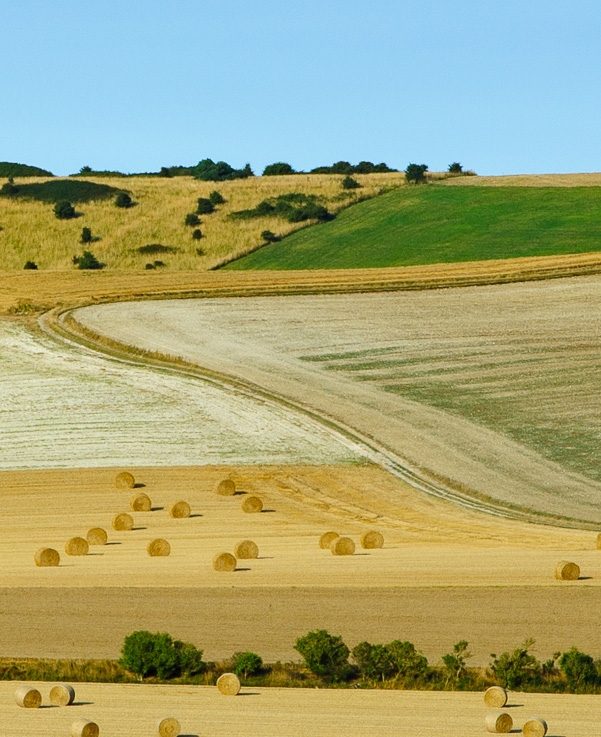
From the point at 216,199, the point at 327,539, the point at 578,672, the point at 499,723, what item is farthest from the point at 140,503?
the point at 216,199

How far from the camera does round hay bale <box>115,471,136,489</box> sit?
45.3 meters

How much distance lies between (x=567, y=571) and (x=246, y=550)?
9454mm

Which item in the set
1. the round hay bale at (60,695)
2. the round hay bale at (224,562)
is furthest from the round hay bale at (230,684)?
the round hay bale at (224,562)

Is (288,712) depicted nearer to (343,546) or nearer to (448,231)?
(343,546)

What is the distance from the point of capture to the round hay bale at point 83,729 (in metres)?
18.4

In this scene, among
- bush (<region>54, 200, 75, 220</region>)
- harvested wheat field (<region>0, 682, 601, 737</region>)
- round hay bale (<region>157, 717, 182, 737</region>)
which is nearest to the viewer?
round hay bale (<region>157, 717, 182, 737</region>)

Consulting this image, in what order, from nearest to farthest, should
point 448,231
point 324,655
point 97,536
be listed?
point 324,655 < point 97,536 < point 448,231

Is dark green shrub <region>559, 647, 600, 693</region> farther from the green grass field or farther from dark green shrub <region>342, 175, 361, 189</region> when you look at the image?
dark green shrub <region>342, 175, 361, 189</region>

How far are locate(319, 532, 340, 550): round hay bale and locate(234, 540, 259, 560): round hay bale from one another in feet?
8.67

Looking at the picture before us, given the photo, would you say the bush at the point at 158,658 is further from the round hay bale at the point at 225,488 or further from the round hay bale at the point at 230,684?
the round hay bale at the point at 225,488

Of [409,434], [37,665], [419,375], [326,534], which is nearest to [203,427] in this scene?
[409,434]

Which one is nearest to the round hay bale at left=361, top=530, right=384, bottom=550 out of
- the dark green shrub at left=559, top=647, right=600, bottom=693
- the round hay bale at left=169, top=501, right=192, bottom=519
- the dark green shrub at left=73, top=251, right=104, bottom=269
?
the round hay bale at left=169, top=501, right=192, bottom=519

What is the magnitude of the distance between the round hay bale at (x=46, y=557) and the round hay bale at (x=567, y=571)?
14134 mm

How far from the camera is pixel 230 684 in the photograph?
21.8m
